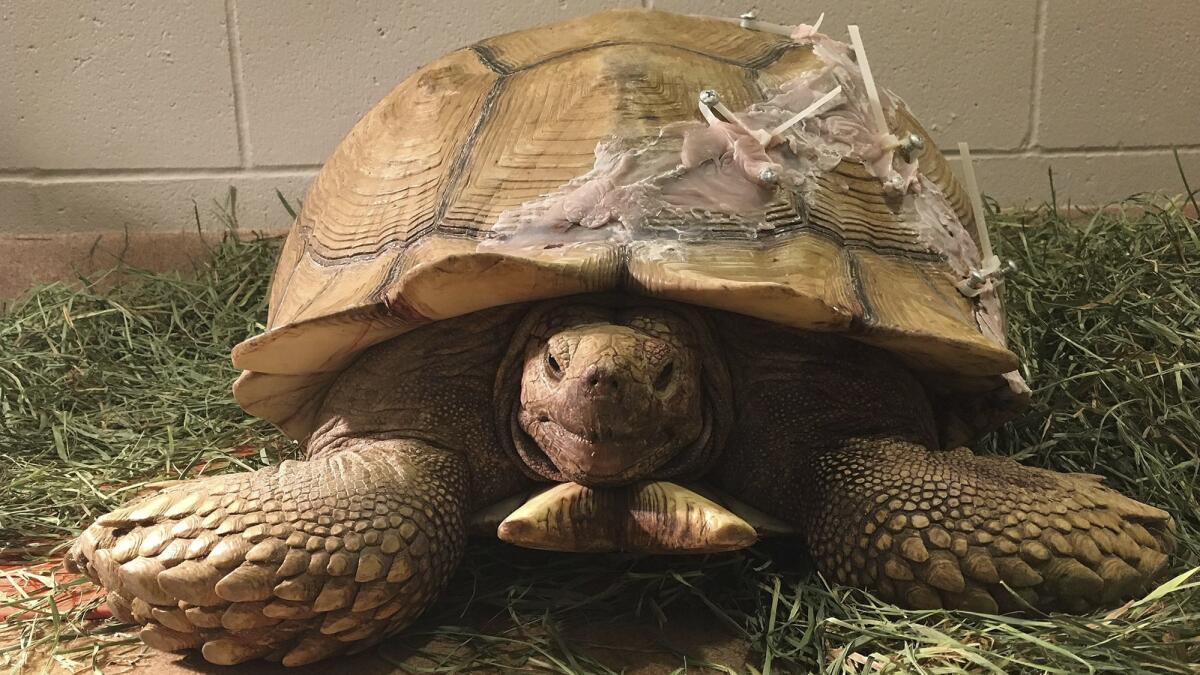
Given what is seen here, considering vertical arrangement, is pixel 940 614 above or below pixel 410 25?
below

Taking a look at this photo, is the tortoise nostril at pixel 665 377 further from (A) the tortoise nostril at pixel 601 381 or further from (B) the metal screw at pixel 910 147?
(B) the metal screw at pixel 910 147

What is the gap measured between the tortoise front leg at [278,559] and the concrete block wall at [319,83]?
8.30ft

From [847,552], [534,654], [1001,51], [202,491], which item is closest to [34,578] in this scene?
[202,491]

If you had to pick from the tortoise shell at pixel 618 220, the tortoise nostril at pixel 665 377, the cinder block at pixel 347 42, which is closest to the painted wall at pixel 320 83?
the cinder block at pixel 347 42

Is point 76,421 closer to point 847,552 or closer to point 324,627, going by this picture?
point 324,627

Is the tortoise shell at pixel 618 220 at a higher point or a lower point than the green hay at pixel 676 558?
higher

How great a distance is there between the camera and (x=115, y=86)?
381 centimetres

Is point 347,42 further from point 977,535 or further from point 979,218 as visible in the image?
point 977,535

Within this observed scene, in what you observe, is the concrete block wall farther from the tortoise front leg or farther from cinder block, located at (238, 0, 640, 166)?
the tortoise front leg

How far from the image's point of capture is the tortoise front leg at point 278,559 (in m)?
1.49

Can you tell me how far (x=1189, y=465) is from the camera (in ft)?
6.44

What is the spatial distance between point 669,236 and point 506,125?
484mm

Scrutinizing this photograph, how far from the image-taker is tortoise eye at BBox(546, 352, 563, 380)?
1.62m

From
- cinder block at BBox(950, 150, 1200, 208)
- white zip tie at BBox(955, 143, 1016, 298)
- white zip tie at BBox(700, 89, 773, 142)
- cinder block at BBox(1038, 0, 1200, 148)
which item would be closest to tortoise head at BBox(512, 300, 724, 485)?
white zip tie at BBox(700, 89, 773, 142)
